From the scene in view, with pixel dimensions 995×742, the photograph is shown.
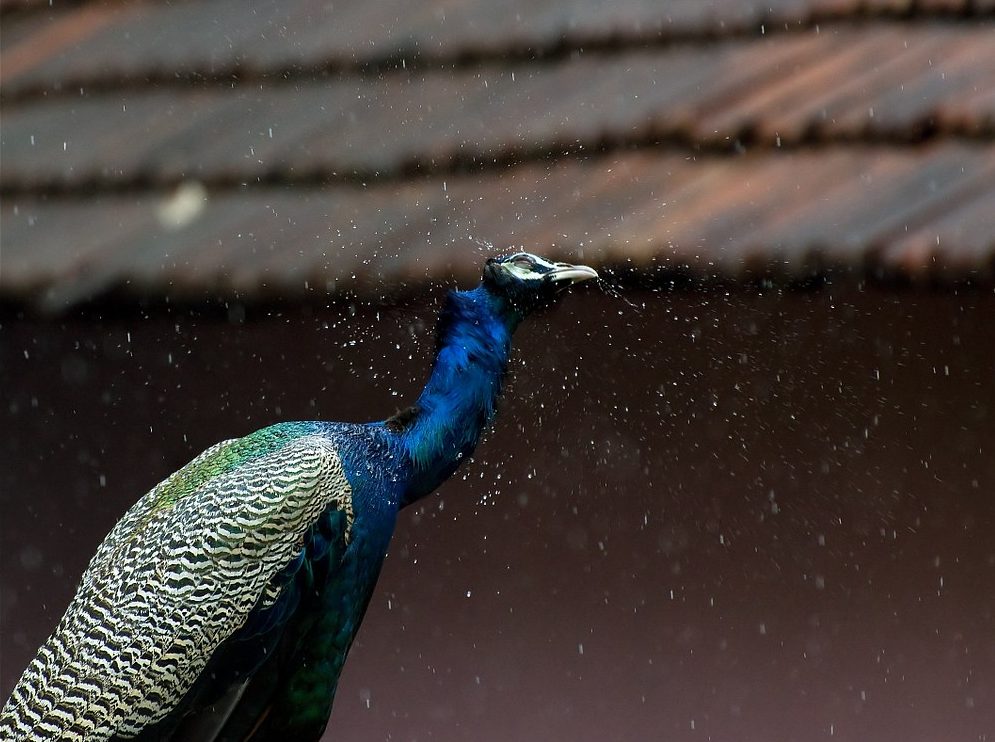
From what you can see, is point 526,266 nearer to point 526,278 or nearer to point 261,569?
point 526,278

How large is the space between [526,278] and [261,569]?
73cm

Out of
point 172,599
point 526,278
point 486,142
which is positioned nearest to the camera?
point 172,599

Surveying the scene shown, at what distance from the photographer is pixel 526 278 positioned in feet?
10.1

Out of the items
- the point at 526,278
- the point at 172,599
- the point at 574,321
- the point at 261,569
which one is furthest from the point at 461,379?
the point at 574,321

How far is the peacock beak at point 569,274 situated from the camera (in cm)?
304

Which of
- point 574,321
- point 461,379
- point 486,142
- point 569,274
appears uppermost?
point 486,142

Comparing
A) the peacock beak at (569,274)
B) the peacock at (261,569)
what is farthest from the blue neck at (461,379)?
the peacock beak at (569,274)

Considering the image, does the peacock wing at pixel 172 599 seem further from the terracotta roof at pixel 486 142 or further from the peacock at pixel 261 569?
the terracotta roof at pixel 486 142

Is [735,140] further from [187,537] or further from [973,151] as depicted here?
[187,537]

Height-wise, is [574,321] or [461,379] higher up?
[461,379]

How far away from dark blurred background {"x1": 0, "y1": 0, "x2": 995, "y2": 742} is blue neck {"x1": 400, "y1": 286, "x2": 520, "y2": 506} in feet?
0.46

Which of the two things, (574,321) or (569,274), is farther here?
(574,321)

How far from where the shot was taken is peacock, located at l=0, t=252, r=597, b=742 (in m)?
2.94

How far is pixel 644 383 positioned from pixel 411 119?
2.89ft
